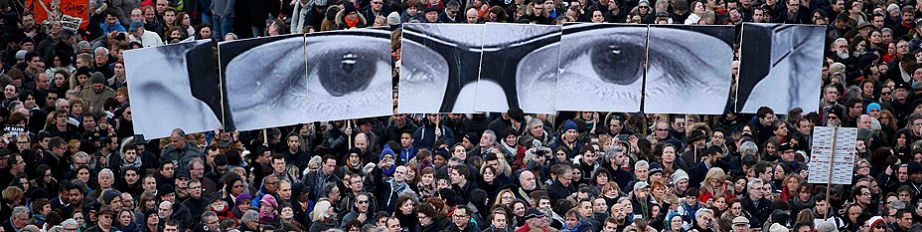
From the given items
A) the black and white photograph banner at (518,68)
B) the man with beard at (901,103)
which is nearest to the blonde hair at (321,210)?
the black and white photograph banner at (518,68)

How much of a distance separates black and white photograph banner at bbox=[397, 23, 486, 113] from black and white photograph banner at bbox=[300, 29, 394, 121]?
0.20 metres

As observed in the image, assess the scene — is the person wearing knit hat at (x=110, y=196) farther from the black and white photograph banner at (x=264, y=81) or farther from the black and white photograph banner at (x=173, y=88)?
the black and white photograph banner at (x=264, y=81)

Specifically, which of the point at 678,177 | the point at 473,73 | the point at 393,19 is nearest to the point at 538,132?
the point at 473,73

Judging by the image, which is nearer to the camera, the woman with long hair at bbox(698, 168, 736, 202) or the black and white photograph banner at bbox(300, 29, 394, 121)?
the woman with long hair at bbox(698, 168, 736, 202)

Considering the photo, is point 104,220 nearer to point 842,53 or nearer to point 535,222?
point 535,222

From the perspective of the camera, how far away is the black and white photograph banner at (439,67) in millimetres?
25094

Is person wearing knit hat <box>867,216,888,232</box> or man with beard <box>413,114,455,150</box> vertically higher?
man with beard <box>413,114,455,150</box>

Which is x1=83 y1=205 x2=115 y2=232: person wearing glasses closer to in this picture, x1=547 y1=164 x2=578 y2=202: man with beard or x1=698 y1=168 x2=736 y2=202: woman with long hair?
x1=547 y1=164 x2=578 y2=202: man with beard

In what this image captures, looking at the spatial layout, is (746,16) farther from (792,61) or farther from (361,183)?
(361,183)

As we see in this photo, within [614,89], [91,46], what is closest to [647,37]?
[614,89]

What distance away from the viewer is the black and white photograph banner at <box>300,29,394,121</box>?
24812 millimetres

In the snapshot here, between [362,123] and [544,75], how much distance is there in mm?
1959

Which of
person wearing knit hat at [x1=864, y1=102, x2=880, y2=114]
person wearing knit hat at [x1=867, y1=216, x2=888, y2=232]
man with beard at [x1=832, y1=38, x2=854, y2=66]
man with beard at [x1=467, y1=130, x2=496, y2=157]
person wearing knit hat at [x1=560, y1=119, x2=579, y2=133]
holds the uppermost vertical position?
man with beard at [x1=832, y1=38, x2=854, y2=66]

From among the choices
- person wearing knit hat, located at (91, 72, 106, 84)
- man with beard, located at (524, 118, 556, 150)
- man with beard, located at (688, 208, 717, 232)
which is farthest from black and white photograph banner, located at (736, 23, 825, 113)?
person wearing knit hat, located at (91, 72, 106, 84)
